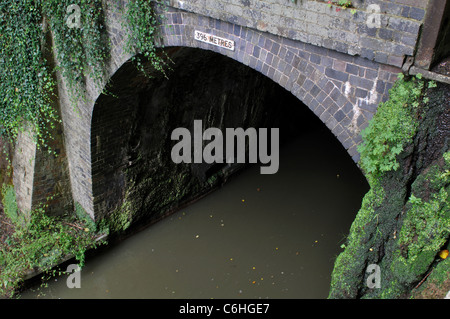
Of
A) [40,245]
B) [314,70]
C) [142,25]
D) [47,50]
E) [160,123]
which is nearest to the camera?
[314,70]

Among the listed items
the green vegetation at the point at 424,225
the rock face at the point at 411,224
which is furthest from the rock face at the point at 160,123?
the green vegetation at the point at 424,225

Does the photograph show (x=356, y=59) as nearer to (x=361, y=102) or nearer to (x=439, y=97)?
(x=361, y=102)

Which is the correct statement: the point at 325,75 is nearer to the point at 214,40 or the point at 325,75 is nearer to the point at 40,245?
the point at 214,40

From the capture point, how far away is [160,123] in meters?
8.43

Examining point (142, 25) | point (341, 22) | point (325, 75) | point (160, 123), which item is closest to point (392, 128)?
point (325, 75)

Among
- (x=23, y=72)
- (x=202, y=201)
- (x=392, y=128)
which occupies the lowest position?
(x=202, y=201)

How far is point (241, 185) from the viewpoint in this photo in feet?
33.2

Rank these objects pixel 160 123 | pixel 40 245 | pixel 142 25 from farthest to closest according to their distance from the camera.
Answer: pixel 160 123
pixel 40 245
pixel 142 25

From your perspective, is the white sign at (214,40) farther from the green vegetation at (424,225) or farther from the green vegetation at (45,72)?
the green vegetation at (424,225)

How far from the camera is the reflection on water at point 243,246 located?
25.2ft

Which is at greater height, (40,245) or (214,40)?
(214,40)

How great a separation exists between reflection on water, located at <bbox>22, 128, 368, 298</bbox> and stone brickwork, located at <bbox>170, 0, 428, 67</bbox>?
4491 millimetres

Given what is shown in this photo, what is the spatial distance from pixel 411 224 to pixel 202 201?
18.1ft

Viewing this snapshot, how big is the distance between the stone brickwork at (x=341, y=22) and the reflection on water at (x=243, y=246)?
177 inches
